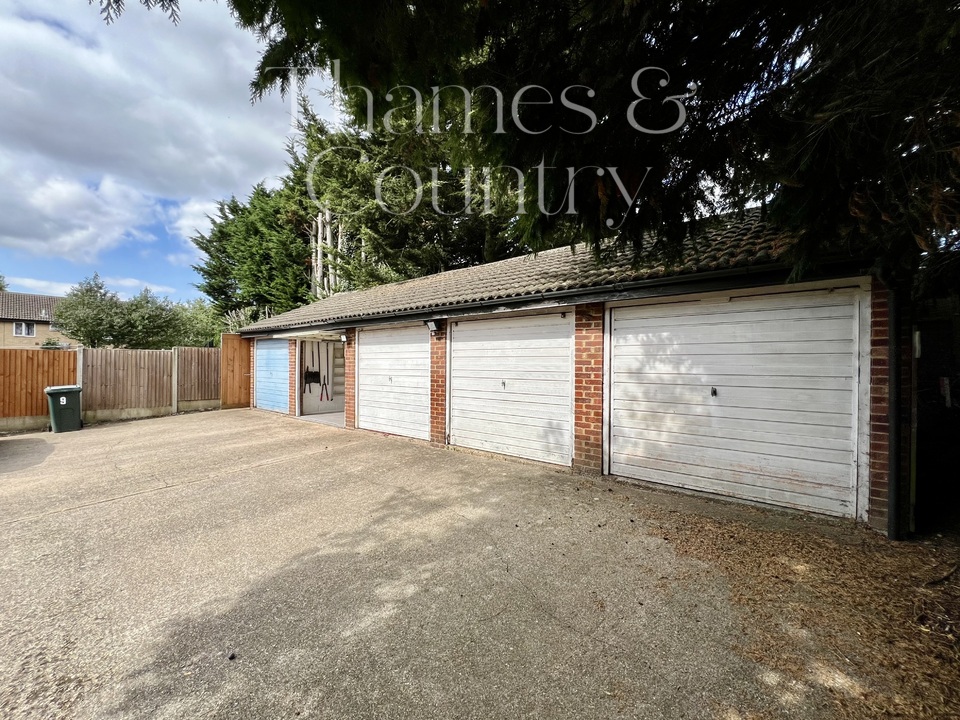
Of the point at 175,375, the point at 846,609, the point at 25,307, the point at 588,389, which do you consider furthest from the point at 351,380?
the point at 25,307

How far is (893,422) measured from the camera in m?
3.67

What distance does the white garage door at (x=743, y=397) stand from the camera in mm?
4059

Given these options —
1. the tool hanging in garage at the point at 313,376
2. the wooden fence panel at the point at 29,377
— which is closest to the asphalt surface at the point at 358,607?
the wooden fence panel at the point at 29,377

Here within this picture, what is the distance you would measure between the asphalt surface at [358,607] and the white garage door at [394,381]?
9.90ft

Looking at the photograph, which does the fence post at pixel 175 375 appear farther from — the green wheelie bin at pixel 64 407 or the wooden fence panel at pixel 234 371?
the green wheelie bin at pixel 64 407

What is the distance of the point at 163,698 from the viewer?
1.93 meters

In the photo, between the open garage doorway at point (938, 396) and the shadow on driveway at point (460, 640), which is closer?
the shadow on driveway at point (460, 640)

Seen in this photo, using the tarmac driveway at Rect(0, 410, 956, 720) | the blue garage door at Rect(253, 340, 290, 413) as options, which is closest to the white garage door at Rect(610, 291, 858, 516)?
the tarmac driveway at Rect(0, 410, 956, 720)

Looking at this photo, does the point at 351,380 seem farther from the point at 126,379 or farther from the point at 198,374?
the point at 126,379

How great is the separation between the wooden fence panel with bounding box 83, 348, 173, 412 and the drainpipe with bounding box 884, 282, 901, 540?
49.5ft

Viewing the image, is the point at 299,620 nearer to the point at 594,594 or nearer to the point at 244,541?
the point at 244,541

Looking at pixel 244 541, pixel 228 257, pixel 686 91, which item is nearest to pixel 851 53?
pixel 686 91

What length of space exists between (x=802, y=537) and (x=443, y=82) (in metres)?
4.89

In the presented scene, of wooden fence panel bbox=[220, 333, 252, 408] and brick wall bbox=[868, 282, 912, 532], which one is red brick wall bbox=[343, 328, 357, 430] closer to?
wooden fence panel bbox=[220, 333, 252, 408]
